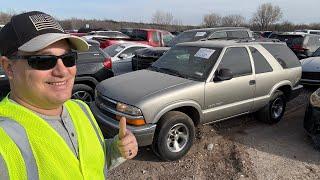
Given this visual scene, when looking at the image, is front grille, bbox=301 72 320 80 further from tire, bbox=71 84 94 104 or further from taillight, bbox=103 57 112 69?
Answer: tire, bbox=71 84 94 104

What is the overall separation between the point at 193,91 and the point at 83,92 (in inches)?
119

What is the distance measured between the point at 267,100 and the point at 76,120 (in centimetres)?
531

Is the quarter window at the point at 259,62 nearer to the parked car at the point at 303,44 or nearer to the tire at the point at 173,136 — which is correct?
the tire at the point at 173,136

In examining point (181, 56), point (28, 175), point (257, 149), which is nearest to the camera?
point (28, 175)

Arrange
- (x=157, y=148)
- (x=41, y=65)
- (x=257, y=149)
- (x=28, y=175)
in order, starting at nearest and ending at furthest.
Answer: (x=28, y=175) → (x=41, y=65) → (x=157, y=148) → (x=257, y=149)

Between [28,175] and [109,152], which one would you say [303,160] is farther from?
[28,175]

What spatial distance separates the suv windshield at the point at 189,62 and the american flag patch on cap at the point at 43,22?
4.00 metres

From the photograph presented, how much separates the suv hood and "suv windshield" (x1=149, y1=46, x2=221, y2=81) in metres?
0.22

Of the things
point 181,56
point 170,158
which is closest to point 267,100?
point 181,56

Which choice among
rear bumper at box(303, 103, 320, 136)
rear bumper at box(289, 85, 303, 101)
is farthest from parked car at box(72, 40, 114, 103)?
rear bumper at box(303, 103, 320, 136)

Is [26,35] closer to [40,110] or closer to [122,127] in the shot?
[40,110]

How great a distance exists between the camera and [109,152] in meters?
2.09

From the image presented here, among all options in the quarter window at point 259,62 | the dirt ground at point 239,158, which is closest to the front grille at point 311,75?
the dirt ground at point 239,158

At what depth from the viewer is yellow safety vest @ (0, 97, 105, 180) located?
140 cm
